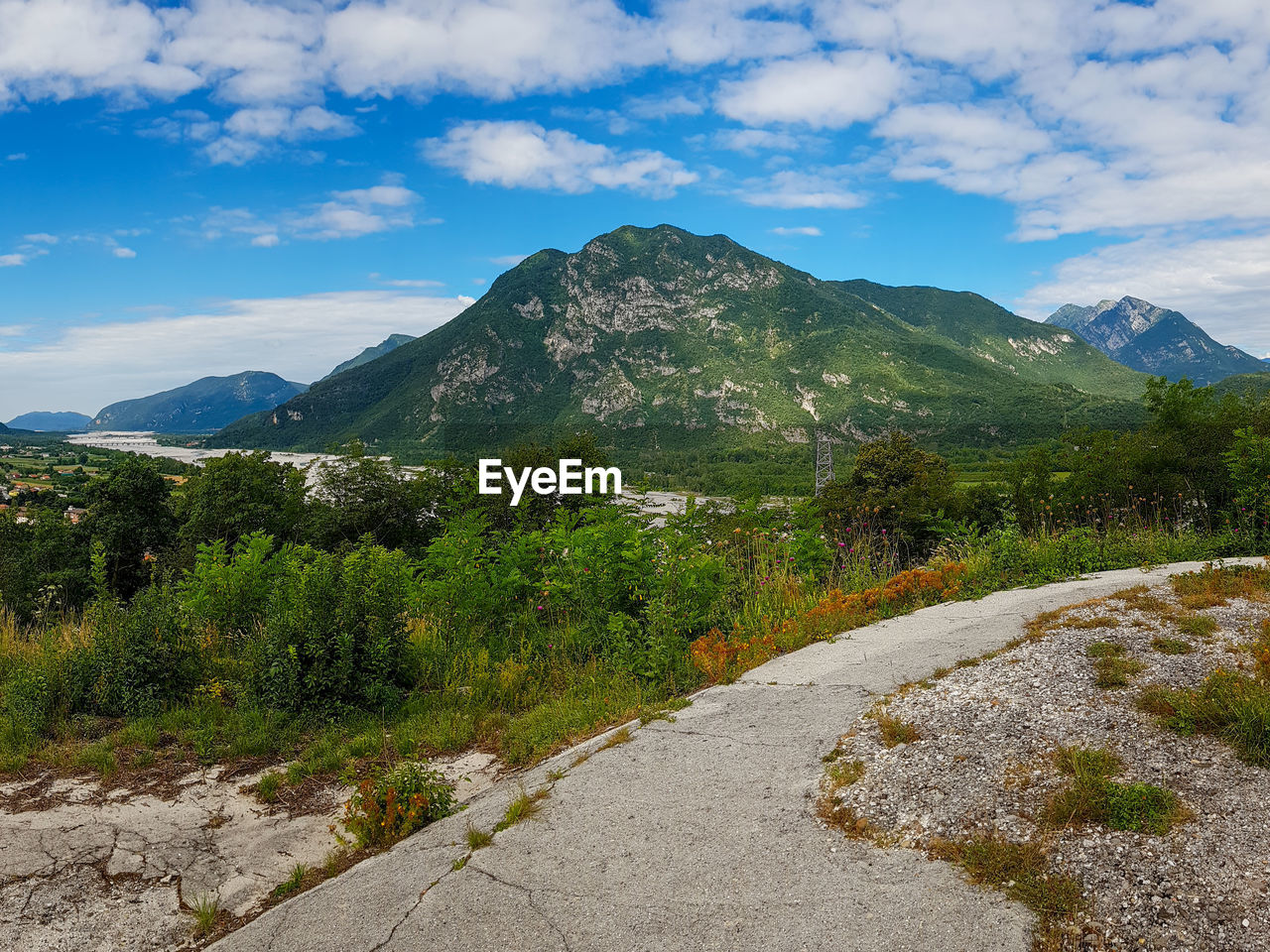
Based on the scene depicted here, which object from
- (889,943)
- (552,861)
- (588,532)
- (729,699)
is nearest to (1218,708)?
(889,943)

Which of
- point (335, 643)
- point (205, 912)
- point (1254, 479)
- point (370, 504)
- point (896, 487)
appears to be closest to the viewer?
point (205, 912)

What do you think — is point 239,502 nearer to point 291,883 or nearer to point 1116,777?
point 291,883

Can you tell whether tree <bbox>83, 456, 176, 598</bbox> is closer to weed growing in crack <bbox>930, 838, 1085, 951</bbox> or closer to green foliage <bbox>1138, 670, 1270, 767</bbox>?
weed growing in crack <bbox>930, 838, 1085, 951</bbox>

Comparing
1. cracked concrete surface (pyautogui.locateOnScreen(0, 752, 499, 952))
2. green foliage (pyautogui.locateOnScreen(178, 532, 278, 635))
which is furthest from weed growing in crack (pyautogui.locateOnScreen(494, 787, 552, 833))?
green foliage (pyautogui.locateOnScreen(178, 532, 278, 635))

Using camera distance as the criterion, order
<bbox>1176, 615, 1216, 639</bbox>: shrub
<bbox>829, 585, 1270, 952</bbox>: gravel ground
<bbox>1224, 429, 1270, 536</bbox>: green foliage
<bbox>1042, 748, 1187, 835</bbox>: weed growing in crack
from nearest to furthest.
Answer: <bbox>829, 585, 1270, 952</bbox>: gravel ground < <bbox>1042, 748, 1187, 835</bbox>: weed growing in crack < <bbox>1176, 615, 1216, 639</bbox>: shrub < <bbox>1224, 429, 1270, 536</bbox>: green foliage

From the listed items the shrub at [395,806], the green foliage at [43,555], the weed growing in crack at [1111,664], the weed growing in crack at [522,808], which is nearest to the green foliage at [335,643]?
the shrub at [395,806]

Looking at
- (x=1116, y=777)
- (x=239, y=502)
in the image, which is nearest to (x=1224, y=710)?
(x=1116, y=777)
